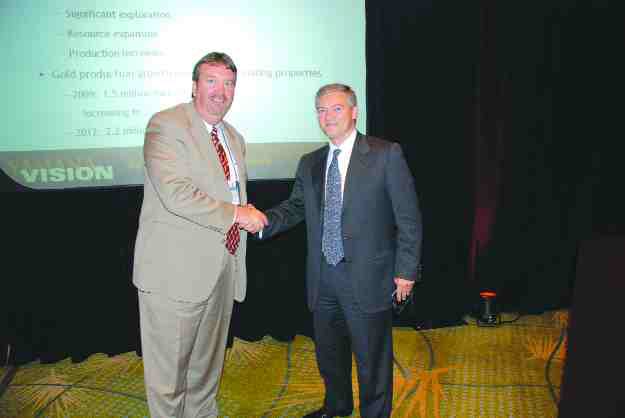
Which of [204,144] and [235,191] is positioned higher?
[204,144]

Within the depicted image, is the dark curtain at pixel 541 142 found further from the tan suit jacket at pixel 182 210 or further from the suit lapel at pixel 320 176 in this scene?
the tan suit jacket at pixel 182 210

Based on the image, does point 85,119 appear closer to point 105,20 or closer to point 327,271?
point 105,20

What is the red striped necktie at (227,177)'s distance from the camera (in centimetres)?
196

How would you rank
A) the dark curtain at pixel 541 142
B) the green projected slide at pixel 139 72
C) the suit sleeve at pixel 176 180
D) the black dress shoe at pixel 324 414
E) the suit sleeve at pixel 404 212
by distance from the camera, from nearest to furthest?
the suit sleeve at pixel 176 180 → the suit sleeve at pixel 404 212 → the black dress shoe at pixel 324 414 → the green projected slide at pixel 139 72 → the dark curtain at pixel 541 142

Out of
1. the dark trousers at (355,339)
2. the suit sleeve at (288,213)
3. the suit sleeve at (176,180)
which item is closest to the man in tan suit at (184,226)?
the suit sleeve at (176,180)

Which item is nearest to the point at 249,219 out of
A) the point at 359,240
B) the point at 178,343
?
the point at 359,240

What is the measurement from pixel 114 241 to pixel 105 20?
4.46 ft

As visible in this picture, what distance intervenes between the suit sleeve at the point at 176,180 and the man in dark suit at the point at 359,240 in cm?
47

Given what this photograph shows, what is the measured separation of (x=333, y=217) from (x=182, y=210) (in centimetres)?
64

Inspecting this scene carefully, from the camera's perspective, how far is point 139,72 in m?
2.73

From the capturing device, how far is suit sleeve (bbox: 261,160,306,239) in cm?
220

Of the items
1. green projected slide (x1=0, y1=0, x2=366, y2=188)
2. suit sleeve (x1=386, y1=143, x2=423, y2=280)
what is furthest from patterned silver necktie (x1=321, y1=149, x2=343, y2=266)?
green projected slide (x1=0, y1=0, x2=366, y2=188)

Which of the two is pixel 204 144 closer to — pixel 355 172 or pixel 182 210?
pixel 182 210

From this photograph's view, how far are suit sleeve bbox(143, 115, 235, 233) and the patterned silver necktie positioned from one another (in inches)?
17.0
